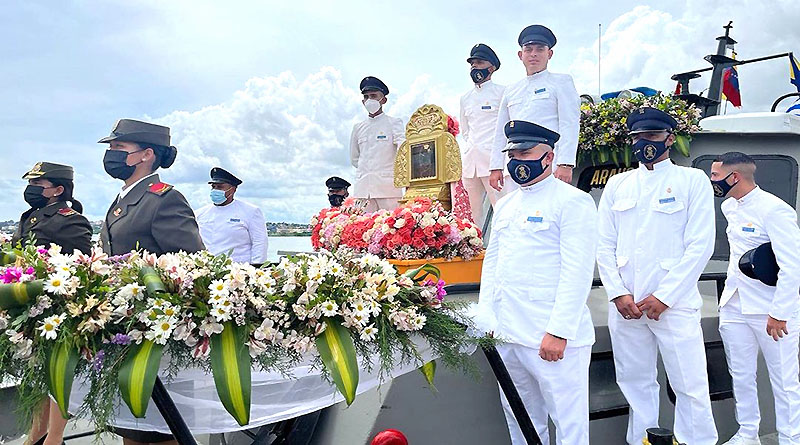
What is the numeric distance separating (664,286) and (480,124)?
275 cm

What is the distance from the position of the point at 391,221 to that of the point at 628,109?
81.7 inches

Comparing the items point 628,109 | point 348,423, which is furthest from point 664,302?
point 628,109

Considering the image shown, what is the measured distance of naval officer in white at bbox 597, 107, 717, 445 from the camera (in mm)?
3055

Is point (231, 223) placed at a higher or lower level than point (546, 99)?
lower

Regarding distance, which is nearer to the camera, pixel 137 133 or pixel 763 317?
pixel 137 133

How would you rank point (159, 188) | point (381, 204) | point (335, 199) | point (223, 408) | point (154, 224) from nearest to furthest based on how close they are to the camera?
point (223, 408), point (154, 224), point (159, 188), point (381, 204), point (335, 199)

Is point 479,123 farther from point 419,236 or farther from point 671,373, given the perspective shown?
point 671,373

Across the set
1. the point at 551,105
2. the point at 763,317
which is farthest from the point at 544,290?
the point at 551,105

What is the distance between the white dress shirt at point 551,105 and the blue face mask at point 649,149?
841 millimetres

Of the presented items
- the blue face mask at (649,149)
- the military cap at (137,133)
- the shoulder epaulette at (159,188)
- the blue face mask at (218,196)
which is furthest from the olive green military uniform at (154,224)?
the blue face mask at (649,149)

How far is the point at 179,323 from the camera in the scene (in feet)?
5.42

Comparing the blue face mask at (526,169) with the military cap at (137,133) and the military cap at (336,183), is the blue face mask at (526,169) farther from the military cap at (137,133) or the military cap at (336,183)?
the military cap at (336,183)

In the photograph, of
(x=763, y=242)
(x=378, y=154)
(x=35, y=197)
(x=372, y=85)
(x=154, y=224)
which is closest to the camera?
(x=154, y=224)

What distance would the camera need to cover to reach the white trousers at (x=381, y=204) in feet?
21.2
